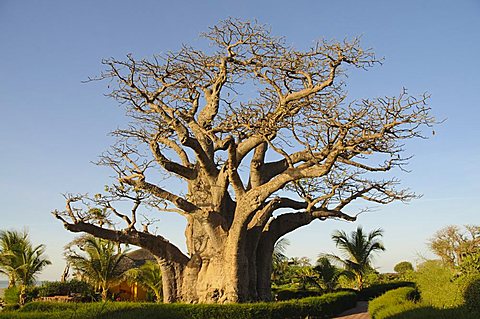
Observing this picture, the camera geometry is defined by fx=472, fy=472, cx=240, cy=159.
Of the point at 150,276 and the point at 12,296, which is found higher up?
the point at 150,276

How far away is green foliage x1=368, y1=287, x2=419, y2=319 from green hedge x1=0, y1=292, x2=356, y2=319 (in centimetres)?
193

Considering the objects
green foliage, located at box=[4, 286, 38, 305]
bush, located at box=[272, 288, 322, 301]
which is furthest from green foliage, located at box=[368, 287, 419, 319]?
green foliage, located at box=[4, 286, 38, 305]

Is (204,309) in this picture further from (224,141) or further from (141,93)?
(141,93)

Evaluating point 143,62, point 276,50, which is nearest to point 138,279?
point 143,62

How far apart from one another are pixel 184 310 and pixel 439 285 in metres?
6.80

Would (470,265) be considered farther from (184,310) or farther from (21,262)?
(21,262)

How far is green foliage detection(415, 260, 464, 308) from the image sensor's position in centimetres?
1080

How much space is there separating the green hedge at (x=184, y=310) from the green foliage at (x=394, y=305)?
193 cm

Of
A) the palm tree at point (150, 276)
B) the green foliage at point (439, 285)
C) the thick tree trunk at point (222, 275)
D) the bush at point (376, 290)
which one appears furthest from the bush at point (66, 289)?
the green foliage at point (439, 285)

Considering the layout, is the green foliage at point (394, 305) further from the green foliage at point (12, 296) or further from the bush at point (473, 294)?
the green foliage at point (12, 296)

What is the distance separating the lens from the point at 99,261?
20812 millimetres

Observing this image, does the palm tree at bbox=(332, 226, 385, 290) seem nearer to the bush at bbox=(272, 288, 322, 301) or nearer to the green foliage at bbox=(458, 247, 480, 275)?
the bush at bbox=(272, 288, 322, 301)

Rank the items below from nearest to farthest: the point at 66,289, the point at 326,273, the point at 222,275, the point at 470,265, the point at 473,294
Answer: the point at 473,294 → the point at 470,265 → the point at 222,275 → the point at 66,289 → the point at 326,273

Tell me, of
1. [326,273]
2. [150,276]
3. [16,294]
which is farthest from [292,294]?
[16,294]
